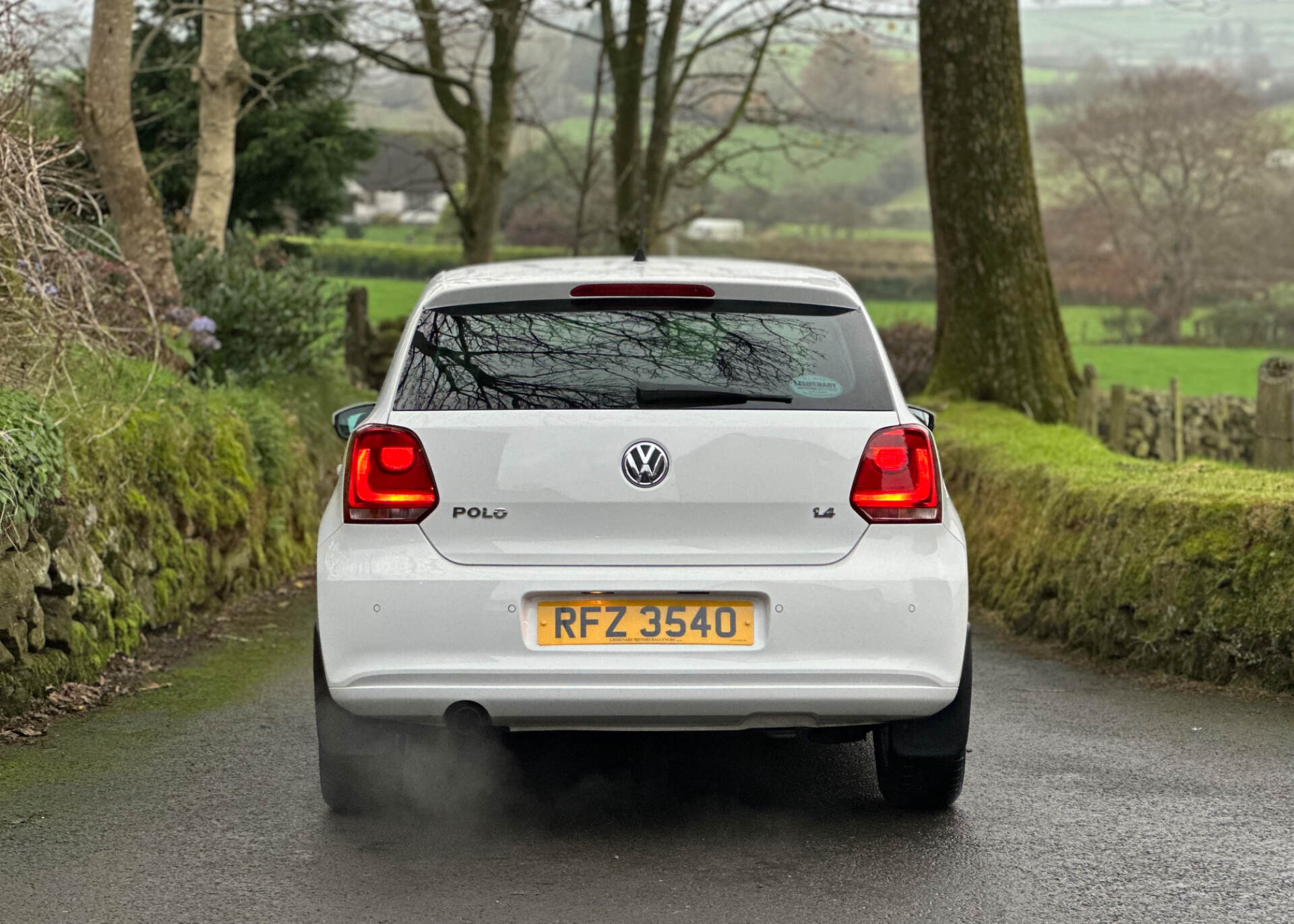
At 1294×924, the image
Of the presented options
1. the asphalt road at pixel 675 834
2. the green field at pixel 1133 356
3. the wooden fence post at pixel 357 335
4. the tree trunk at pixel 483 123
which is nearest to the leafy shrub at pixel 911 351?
the tree trunk at pixel 483 123

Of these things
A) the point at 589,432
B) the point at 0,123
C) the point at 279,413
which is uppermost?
the point at 0,123

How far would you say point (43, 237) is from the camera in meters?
8.51

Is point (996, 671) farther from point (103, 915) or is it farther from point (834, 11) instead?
point (834, 11)

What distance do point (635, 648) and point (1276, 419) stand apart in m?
7.83

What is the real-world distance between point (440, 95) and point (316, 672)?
22000mm

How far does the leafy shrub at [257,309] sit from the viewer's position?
13.4 m

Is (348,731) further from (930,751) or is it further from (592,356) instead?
(930,751)

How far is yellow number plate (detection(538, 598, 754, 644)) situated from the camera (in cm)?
484

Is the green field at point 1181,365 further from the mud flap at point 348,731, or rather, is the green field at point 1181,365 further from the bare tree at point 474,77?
the mud flap at point 348,731

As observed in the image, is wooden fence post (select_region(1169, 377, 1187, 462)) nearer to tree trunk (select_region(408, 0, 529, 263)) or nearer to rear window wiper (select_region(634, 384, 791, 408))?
rear window wiper (select_region(634, 384, 791, 408))

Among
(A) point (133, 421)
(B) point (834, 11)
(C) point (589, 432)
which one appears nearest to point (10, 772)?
(C) point (589, 432)

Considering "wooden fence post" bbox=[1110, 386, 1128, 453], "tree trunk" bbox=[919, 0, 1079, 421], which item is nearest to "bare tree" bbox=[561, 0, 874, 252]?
"wooden fence post" bbox=[1110, 386, 1128, 453]

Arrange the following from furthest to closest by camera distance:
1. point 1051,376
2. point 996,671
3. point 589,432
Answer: point 1051,376 → point 996,671 → point 589,432

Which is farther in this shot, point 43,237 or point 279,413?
point 279,413
